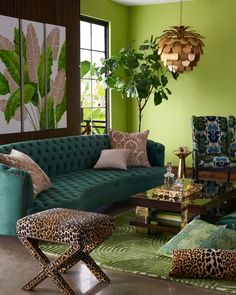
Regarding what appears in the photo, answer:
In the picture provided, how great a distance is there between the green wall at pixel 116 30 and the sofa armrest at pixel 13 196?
4.09m

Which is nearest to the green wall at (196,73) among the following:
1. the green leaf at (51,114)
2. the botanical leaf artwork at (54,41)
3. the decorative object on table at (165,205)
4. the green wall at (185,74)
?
the green wall at (185,74)

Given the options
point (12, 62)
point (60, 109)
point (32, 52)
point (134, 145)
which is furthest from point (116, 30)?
point (12, 62)

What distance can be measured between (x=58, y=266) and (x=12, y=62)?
3044 mm

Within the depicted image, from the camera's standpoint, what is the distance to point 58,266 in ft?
10.7

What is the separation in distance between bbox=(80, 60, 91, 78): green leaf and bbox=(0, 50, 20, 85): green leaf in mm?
1836

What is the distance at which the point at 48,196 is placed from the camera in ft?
15.0

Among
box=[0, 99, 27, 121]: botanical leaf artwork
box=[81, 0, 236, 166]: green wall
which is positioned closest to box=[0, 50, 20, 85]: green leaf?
box=[0, 99, 27, 121]: botanical leaf artwork

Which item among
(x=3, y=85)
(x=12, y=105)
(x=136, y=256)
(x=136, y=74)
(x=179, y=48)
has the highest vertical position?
(x=179, y=48)

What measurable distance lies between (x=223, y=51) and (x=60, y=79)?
2.90 m

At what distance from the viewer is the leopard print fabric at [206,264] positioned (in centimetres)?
344

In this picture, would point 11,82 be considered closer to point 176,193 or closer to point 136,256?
point 176,193

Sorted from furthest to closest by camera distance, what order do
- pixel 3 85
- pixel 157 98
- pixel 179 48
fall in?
pixel 157 98 < pixel 179 48 < pixel 3 85

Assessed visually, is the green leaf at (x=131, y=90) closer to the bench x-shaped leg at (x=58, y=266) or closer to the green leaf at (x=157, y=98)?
the green leaf at (x=157, y=98)

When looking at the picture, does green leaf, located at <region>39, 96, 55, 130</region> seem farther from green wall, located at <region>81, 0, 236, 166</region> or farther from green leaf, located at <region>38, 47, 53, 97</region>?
green wall, located at <region>81, 0, 236, 166</region>
